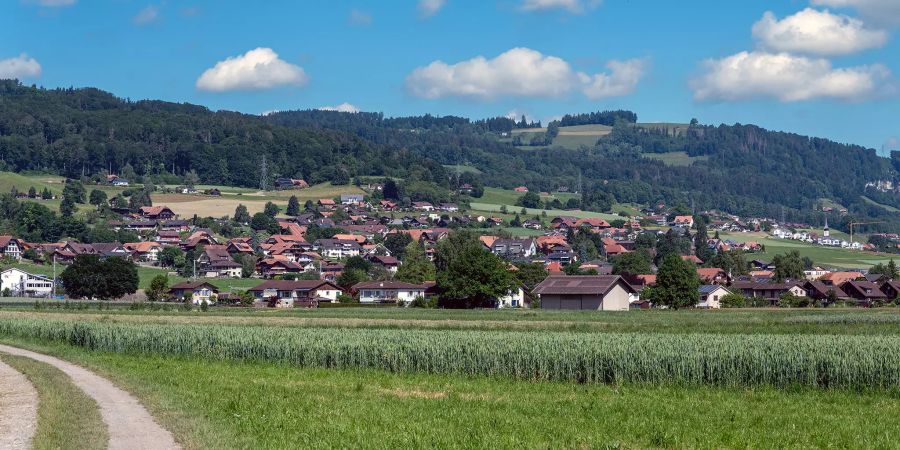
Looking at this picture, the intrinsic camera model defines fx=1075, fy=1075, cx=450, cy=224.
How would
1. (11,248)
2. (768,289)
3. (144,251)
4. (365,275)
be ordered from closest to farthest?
(768,289) < (365,275) < (11,248) < (144,251)

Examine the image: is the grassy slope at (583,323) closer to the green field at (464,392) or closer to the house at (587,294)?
the green field at (464,392)

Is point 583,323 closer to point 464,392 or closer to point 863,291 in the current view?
point 464,392

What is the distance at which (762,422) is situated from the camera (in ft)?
80.6

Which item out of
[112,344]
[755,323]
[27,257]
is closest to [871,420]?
[112,344]

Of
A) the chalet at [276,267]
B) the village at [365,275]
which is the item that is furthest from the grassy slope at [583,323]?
the chalet at [276,267]

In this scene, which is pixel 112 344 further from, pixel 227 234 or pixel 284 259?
pixel 227 234

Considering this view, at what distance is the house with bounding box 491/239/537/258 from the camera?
607 ft

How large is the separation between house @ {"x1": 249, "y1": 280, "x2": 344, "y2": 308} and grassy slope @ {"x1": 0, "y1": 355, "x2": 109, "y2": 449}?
8421 cm

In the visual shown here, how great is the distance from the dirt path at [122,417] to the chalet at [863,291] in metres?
105

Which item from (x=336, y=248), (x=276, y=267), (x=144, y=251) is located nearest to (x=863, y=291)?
(x=276, y=267)

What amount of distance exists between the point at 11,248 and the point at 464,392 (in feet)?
475

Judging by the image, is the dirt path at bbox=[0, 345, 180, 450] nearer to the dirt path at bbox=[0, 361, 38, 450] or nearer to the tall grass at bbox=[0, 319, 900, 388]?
the dirt path at bbox=[0, 361, 38, 450]

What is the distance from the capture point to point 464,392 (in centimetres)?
3097

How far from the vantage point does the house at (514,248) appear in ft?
607
